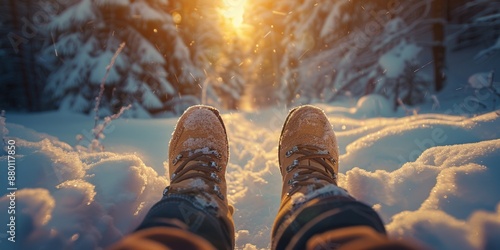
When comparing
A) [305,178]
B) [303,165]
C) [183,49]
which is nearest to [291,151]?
[303,165]

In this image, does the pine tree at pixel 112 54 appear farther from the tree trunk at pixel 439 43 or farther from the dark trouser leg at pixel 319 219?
the dark trouser leg at pixel 319 219

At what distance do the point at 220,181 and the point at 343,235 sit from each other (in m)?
0.93

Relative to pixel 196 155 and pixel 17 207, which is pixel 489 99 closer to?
pixel 196 155

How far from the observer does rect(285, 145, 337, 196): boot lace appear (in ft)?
5.23

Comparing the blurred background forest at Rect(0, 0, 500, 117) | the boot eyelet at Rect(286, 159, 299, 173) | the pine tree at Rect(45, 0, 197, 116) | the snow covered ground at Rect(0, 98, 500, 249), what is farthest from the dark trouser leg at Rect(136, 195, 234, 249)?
the pine tree at Rect(45, 0, 197, 116)

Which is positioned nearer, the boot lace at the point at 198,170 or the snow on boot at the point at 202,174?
the snow on boot at the point at 202,174

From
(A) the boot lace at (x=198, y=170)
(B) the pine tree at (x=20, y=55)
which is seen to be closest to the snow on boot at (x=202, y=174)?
(A) the boot lace at (x=198, y=170)

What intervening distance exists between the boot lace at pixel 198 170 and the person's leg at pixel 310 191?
0.39 m

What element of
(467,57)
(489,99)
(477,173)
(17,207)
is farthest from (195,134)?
(467,57)

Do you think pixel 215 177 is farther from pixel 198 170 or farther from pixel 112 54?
pixel 112 54

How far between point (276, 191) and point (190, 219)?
3.31 feet

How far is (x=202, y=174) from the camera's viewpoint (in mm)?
1704

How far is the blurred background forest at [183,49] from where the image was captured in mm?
8156

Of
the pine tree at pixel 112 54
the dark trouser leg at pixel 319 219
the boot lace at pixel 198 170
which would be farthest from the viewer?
the pine tree at pixel 112 54
